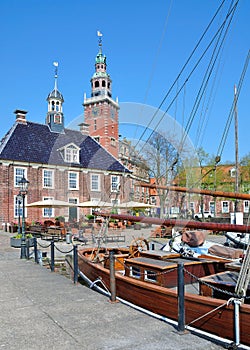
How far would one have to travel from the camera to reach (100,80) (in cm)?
6312

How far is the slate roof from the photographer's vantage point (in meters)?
30.9

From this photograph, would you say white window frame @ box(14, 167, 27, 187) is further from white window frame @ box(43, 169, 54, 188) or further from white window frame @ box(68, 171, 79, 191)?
white window frame @ box(68, 171, 79, 191)

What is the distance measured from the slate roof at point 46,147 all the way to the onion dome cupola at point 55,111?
2.65 feet

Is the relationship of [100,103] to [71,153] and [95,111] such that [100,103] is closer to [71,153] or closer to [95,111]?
[95,111]

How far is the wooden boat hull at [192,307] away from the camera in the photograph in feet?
15.6

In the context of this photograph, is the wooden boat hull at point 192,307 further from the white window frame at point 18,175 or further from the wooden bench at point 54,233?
the white window frame at point 18,175

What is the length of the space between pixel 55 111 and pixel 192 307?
38.4 metres

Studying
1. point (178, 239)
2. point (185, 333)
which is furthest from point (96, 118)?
point (185, 333)

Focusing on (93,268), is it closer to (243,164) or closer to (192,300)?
(192,300)

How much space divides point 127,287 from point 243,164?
124ft

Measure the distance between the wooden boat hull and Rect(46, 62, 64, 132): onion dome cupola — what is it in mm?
32115

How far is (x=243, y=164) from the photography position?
136ft

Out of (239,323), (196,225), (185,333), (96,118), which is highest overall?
(96,118)

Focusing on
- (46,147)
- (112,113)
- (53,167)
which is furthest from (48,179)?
(112,113)
